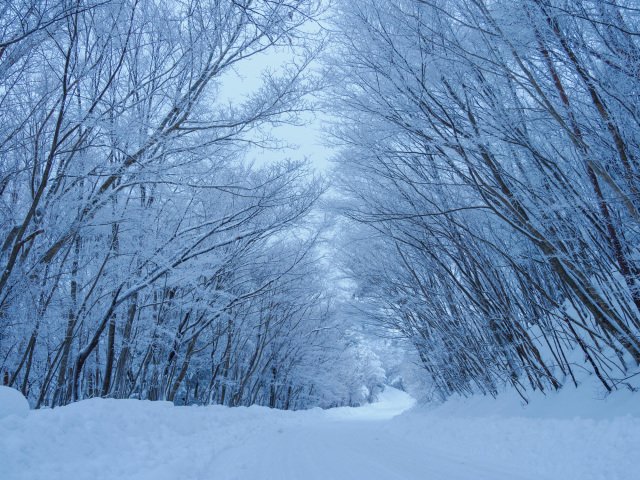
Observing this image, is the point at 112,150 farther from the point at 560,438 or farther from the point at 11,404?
the point at 560,438

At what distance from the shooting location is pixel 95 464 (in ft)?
9.74

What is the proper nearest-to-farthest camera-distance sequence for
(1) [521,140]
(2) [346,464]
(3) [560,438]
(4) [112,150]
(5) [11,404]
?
1. (5) [11,404]
2. (3) [560,438]
3. (1) [521,140]
4. (2) [346,464]
5. (4) [112,150]

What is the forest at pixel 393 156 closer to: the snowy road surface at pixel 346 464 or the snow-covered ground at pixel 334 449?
the snow-covered ground at pixel 334 449

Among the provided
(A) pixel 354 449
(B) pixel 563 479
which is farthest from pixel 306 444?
(B) pixel 563 479

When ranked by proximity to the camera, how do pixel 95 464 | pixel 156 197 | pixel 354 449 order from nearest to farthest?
pixel 95 464 < pixel 354 449 < pixel 156 197

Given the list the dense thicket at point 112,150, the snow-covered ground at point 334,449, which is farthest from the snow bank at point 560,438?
the dense thicket at point 112,150

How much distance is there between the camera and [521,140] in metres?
3.22

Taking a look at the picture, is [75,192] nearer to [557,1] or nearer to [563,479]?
[557,1]

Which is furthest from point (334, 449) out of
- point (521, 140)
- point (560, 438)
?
point (521, 140)

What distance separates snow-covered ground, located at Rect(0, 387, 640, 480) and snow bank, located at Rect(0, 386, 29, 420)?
1cm

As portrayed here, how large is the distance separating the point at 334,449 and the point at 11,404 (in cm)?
373

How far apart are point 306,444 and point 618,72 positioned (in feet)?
19.0

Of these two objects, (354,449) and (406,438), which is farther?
(406,438)

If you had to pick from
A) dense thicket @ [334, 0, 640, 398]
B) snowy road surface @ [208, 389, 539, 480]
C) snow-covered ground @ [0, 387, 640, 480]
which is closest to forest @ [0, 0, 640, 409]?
dense thicket @ [334, 0, 640, 398]
